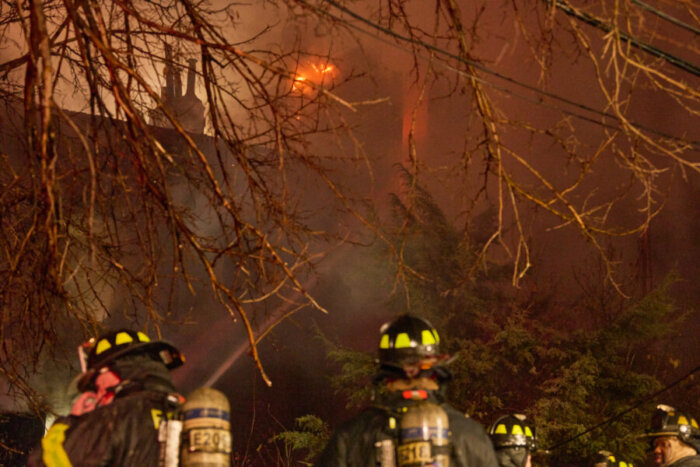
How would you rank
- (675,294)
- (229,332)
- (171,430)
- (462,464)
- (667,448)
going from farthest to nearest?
1. (229,332)
2. (675,294)
3. (667,448)
4. (462,464)
5. (171,430)

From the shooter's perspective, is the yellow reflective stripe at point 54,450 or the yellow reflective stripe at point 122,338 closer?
the yellow reflective stripe at point 54,450

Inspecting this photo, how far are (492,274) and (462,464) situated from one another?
15826 millimetres

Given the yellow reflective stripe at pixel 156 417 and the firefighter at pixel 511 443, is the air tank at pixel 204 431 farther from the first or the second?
the firefighter at pixel 511 443

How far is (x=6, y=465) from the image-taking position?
20406mm

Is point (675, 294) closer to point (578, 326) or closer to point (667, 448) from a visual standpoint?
point (578, 326)

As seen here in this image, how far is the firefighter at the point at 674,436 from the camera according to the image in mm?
7668

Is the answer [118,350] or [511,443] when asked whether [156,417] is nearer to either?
[118,350]

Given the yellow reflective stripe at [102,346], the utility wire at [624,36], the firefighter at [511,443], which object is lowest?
the firefighter at [511,443]

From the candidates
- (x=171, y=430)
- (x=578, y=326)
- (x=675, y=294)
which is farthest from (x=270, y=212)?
(x=675, y=294)

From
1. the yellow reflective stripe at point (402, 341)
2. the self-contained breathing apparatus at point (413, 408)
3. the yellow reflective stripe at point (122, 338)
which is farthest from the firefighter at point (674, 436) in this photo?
the yellow reflective stripe at point (122, 338)

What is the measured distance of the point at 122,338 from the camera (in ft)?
16.0

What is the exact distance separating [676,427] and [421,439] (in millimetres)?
4174

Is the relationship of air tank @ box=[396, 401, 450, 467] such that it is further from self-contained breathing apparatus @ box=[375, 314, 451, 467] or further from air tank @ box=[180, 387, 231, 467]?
air tank @ box=[180, 387, 231, 467]

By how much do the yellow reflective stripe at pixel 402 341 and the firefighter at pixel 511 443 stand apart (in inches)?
129
